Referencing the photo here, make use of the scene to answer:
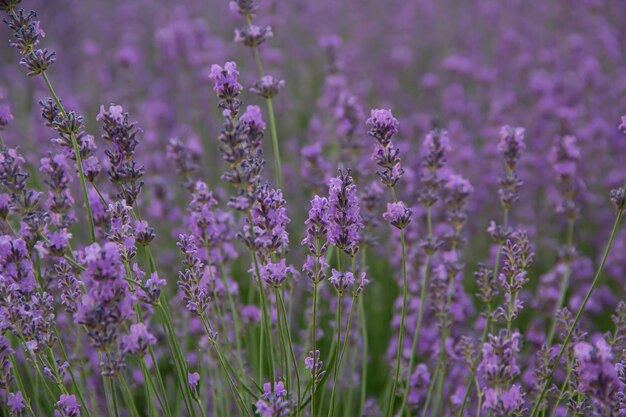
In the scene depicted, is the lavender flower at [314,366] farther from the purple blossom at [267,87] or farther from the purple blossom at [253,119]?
the purple blossom at [267,87]

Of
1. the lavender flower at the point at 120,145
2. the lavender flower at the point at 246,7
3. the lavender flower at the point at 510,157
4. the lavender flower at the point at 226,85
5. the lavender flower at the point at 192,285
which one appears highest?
the lavender flower at the point at 246,7

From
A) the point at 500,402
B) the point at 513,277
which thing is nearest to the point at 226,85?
the point at 513,277

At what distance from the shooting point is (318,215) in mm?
1675

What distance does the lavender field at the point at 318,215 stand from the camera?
171 centimetres

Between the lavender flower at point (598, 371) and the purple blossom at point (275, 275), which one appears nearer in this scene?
the lavender flower at point (598, 371)

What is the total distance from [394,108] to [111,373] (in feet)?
16.0

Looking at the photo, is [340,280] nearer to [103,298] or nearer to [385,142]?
[385,142]

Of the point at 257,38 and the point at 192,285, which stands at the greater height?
the point at 257,38

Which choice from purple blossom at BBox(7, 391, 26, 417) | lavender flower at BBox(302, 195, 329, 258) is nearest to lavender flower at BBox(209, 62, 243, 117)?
lavender flower at BBox(302, 195, 329, 258)

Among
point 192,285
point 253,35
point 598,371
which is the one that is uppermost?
point 253,35

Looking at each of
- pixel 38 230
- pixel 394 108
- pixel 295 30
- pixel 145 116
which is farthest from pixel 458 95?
pixel 38 230

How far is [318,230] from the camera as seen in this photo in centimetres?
170

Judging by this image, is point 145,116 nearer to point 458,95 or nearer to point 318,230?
point 458,95

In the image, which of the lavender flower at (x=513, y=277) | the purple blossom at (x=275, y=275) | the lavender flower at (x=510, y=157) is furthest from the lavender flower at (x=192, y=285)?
the lavender flower at (x=510, y=157)
